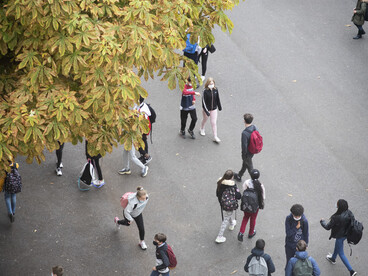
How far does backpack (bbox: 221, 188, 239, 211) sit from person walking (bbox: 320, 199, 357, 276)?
1625 mm

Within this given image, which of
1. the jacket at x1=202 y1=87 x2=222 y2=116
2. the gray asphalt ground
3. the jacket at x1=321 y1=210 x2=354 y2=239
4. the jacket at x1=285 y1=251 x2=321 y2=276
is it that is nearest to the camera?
the jacket at x1=285 y1=251 x2=321 y2=276

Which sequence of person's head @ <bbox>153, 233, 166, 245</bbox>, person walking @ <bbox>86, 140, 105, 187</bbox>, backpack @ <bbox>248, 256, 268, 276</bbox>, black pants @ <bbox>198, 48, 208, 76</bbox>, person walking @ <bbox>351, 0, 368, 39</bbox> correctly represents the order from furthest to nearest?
person walking @ <bbox>351, 0, 368, 39</bbox>, black pants @ <bbox>198, 48, 208, 76</bbox>, person walking @ <bbox>86, 140, 105, 187</bbox>, person's head @ <bbox>153, 233, 166, 245</bbox>, backpack @ <bbox>248, 256, 268, 276</bbox>

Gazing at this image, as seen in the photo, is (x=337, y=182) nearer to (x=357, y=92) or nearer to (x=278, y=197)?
(x=278, y=197)

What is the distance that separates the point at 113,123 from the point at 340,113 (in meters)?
8.29

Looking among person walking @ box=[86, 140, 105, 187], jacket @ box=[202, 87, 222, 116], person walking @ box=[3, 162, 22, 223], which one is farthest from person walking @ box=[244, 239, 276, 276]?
jacket @ box=[202, 87, 222, 116]

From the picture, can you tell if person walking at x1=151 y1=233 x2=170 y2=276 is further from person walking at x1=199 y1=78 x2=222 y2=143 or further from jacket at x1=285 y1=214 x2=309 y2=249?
person walking at x1=199 y1=78 x2=222 y2=143

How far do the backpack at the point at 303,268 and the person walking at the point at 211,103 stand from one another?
17.0 ft

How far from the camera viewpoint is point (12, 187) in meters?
11.0

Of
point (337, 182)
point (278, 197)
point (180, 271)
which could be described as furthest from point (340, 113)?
point (180, 271)

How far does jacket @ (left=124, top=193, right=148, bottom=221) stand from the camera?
33.8ft

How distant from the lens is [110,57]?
775 cm

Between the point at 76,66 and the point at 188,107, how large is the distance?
580 centimetres

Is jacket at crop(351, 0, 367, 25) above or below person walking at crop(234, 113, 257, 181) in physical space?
above

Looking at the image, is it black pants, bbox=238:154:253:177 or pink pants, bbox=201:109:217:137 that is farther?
pink pants, bbox=201:109:217:137
